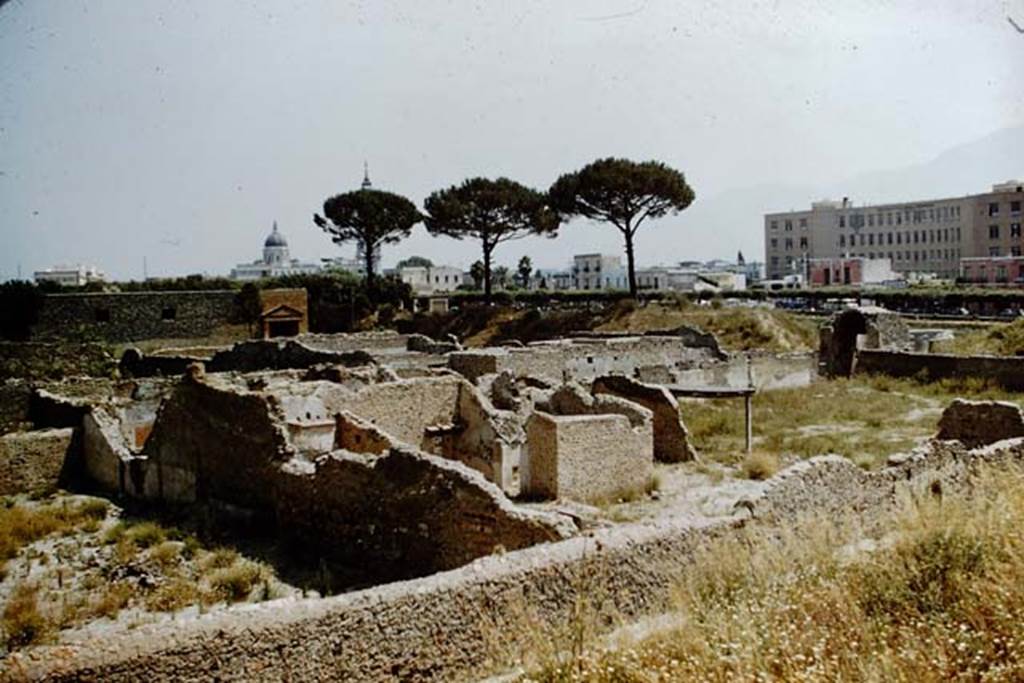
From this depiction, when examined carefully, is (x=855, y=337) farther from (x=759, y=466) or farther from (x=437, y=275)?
(x=437, y=275)

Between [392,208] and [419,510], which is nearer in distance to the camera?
[419,510]

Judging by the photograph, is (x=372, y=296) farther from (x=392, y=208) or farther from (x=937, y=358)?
(x=937, y=358)

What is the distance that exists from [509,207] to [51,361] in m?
28.5

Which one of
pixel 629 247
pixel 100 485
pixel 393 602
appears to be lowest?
pixel 100 485

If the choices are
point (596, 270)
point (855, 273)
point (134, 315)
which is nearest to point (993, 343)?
point (134, 315)

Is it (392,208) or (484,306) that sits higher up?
(392,208)

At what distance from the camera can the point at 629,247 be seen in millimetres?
47938

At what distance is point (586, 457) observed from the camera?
565 inches

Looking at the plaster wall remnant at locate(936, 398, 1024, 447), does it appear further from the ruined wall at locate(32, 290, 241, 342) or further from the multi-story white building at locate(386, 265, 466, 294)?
the multi-story white building at locate(386, 265, 466, 294)

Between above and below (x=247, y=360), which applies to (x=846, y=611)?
below

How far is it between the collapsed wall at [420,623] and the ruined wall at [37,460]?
43.6 feet

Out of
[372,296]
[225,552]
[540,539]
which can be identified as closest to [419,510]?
[540,539]

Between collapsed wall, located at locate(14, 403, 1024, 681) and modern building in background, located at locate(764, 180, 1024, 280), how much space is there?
59.4 m

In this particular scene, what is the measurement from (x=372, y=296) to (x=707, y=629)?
4660 cm
